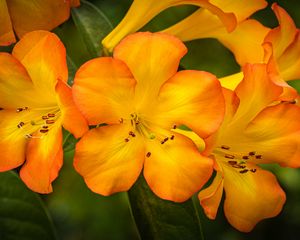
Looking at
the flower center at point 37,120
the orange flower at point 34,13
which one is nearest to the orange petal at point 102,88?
the flower center at point 37,120

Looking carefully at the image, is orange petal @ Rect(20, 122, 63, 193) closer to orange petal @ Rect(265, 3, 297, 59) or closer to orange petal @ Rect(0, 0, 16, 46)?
orange petal @ Rect(0, 0, 16, 46)

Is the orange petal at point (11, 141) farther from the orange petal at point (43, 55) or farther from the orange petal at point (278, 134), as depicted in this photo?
the orange petal at point (278, 134)

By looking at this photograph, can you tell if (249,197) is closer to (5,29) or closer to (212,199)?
(212,199)

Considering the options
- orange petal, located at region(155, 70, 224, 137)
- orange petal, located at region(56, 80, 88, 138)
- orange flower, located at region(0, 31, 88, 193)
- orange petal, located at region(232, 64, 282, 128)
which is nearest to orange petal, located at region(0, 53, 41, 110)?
orange flower, located at region(0, 31, 88, 193)

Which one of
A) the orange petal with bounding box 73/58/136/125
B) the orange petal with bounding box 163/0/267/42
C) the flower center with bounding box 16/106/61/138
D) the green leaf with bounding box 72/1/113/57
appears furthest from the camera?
the green leaf with bounding box 72/1/113/57

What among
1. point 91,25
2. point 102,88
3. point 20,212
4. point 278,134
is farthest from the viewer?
point 91,25

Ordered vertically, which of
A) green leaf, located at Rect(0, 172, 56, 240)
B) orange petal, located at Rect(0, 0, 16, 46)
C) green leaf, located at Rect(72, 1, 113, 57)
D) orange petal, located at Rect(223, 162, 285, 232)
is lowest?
green leaf, located at Rect(0, 172, 56, 240)

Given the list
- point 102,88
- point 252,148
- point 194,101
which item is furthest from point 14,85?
point 252,148
